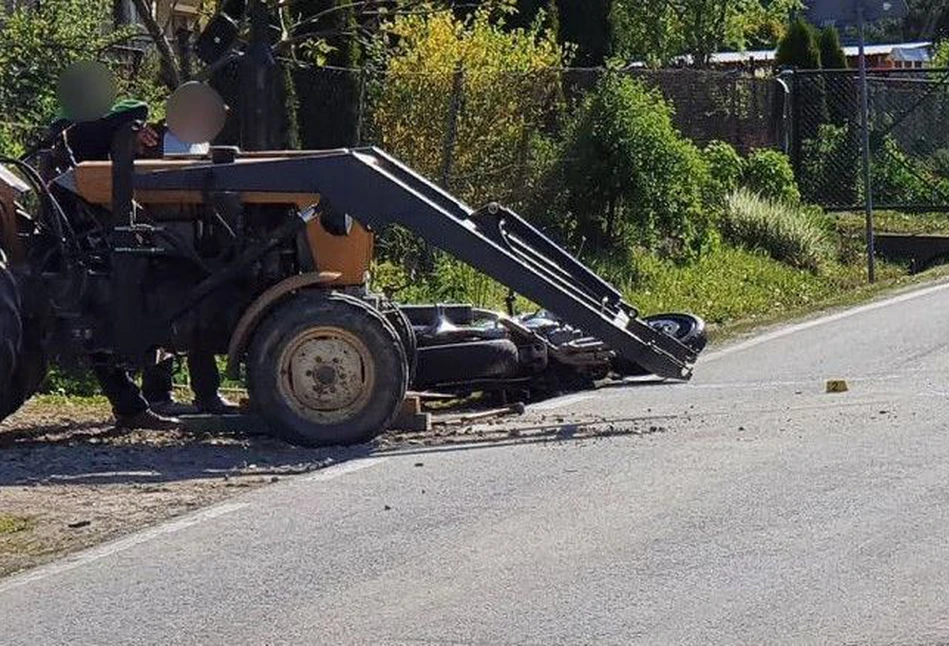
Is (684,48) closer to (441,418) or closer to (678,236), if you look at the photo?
(678,236)

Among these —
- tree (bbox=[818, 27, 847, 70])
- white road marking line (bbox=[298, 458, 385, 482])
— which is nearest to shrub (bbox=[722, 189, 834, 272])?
white road marking line (bbox=[298, 458, 385, 482])

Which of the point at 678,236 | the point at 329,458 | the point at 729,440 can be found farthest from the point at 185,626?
the point at 678,236

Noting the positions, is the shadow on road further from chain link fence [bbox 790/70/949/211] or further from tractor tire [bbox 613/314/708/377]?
chain link fence [bbox 790/70/949/211]

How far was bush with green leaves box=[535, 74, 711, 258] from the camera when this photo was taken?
67.5 feet

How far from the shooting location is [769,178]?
24.8 meters

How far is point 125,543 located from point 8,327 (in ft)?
8.50

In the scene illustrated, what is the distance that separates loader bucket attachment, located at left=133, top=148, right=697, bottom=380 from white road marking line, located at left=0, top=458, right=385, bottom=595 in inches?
63.4

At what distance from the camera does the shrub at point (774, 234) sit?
75.5 ft

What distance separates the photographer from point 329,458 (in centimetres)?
1048

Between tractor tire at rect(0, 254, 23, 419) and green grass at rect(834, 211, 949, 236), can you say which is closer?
tractor tire at rect(0, 254, 23, 419)

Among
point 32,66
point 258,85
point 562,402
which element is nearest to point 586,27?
point 32,66

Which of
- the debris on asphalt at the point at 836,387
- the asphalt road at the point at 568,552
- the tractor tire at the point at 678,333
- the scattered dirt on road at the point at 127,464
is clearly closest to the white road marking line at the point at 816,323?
the tractor tire at the point at 678,333

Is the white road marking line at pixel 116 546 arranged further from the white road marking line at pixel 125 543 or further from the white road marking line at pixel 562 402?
the white road marking line at pixel 562 402

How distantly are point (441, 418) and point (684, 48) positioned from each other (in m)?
37.1
